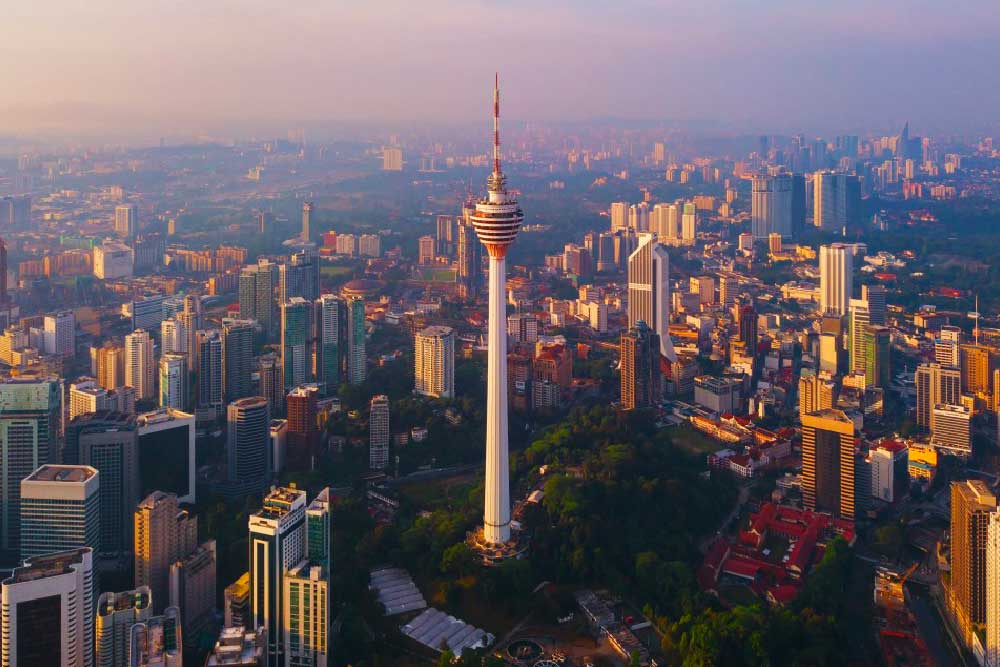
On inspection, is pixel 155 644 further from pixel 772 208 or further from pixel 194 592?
pixel 772 208

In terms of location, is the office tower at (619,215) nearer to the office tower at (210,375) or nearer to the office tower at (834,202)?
the office tower at (834,202)

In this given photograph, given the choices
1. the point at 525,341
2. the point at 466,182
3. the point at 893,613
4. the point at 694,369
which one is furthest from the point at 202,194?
the point at 893,613

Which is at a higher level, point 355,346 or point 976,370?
point 355,346

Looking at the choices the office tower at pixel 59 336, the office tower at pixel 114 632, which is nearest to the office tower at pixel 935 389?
the office tower at pixel 114 632

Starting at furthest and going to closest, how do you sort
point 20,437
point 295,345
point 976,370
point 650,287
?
point 650,287
point 295,345
point 976,370
point 20,437

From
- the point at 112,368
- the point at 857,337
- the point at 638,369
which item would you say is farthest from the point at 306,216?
the point at 857,337

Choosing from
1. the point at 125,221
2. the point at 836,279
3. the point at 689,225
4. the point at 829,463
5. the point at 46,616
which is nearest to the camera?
the point at 46,616

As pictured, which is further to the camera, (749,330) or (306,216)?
(306,216)

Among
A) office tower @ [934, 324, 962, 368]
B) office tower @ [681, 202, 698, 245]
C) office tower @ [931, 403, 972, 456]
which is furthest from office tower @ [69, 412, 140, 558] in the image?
office tower @ [681, 202, 698, 245]
